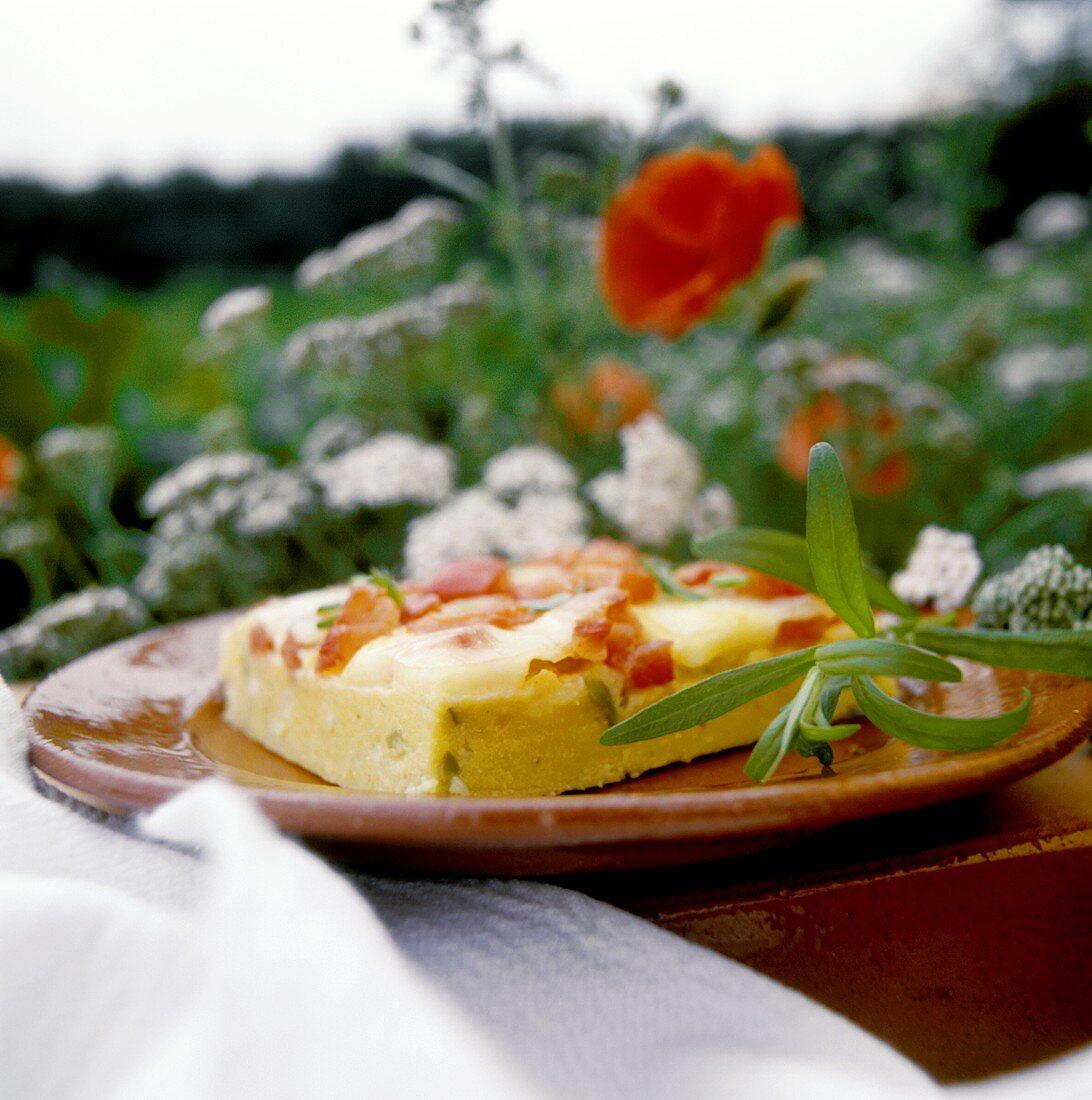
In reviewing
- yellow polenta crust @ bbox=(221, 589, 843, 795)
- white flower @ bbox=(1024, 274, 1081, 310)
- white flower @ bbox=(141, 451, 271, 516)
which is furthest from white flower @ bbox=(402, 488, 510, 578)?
white flower @ bbox=(1024, 274, 1081, 310)

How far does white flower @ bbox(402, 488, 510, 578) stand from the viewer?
1358mm

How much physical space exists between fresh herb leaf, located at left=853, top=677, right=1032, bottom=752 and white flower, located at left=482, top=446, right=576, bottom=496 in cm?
77

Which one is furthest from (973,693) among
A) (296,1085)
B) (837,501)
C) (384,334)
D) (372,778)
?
(384,334)

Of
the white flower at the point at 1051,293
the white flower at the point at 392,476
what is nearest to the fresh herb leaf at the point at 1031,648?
the white flower at the point at 392,476

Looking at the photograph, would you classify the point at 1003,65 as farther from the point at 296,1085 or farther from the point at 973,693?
the point at 296,1085

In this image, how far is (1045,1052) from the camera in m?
0.69

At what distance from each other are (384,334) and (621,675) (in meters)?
0.72

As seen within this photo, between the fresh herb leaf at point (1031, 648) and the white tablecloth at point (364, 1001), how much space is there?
27 centimetres

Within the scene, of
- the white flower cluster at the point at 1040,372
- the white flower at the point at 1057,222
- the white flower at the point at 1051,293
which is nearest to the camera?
the white flower cluster at the point at 1040,372

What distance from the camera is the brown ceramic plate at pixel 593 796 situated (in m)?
0.60

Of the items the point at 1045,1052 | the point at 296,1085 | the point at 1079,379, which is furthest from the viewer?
the point at 1079,379

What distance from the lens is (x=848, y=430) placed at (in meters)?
1.66

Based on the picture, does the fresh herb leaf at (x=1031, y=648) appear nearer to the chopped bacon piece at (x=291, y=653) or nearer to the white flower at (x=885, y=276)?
the chopped bacon piece at (x=291, y=653)

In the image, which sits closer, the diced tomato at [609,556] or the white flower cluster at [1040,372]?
the diced tomato at [609,556]
